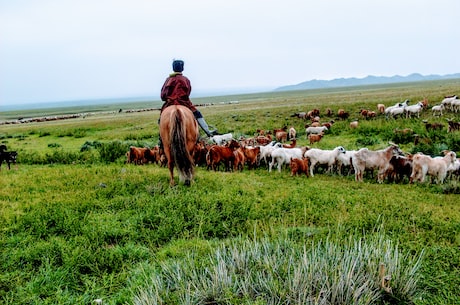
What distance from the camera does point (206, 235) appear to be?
6.27 metres

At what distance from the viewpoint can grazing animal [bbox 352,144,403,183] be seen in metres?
11.3

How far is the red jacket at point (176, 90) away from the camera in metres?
9.62

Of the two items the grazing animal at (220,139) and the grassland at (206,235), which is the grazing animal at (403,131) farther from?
the grazing animal at (220,139)

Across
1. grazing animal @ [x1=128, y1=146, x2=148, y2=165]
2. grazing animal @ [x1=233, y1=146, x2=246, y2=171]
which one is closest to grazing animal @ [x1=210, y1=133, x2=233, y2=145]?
grazing animal @ [x1=128, y1=146, x2=148, y2=165]

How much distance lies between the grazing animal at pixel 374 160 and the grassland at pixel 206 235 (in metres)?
0.56

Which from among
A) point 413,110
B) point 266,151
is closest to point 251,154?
point 266,151

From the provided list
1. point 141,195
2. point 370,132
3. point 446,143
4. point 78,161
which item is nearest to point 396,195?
point 141,195

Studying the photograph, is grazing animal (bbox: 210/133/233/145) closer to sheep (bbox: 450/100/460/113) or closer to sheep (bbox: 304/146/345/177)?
sheep (bbox: 304/146/345/177)

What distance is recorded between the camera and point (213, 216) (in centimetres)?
679

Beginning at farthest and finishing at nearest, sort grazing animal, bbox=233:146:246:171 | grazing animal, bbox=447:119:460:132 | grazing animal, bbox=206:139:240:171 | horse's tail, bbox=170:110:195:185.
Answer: grazing animal, bbox=447:119:460:132 < grazing animal, bbox=233:146:246:171 < grazing animal, bbox=206:139:240:171 < horse's tail, bbox=170:110:195:185

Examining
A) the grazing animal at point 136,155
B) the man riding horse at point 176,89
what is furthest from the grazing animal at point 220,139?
the man riding horse at point 176,89

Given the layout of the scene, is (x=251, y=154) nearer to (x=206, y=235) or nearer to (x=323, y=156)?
(x=323, y=156)

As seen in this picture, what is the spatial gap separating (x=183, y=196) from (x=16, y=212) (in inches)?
131

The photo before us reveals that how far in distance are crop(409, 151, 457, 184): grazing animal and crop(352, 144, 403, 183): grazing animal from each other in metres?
0.82
